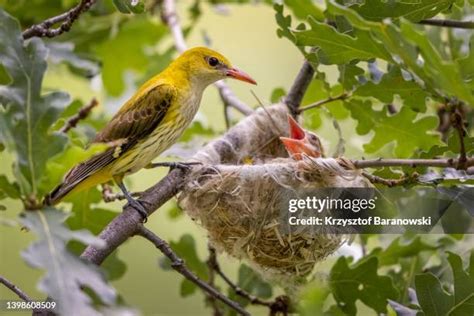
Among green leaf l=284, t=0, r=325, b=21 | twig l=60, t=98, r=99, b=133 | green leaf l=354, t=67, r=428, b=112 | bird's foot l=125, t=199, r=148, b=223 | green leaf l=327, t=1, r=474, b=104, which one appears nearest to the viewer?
green leaf l=327, t=1, r=474, b=104

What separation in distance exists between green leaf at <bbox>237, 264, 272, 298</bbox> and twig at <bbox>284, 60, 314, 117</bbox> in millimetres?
853

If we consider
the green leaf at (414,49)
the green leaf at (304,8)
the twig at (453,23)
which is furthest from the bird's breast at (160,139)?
the green leaf at (414,49)

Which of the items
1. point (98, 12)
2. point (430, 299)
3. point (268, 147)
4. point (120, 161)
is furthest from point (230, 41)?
point (430, 299)

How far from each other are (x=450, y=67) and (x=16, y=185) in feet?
4.22

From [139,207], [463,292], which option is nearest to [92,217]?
[139,207]

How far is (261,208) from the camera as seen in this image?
11.2ft

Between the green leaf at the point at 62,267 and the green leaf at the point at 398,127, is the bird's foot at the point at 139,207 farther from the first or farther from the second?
the green leaf at the point at 398,127

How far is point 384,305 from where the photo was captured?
10.6 ft

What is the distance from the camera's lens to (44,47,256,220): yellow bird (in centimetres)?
361

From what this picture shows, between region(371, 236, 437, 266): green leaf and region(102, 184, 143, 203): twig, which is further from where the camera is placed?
region(371, 236, 437, 266): green leaf

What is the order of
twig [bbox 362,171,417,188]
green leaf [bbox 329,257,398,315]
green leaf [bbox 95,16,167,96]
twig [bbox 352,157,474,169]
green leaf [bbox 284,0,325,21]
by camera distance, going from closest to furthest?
twig [bbox 352,157,474,169], green leaf [bbox 284,0,325,21], twig [bbox 362,171,417,188], green leaf [bbox 329,257,398,315], green leaf [bbox 95,16,167,96]

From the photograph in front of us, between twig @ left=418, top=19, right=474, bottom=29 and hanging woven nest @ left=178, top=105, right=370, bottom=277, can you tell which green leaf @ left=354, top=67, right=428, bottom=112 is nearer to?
twig @ left=418, top=19, right=474, bottom=29

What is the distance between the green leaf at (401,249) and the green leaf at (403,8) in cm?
112

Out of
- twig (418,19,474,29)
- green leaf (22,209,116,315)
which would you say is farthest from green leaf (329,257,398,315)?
green leaf (22,209,116,315)
